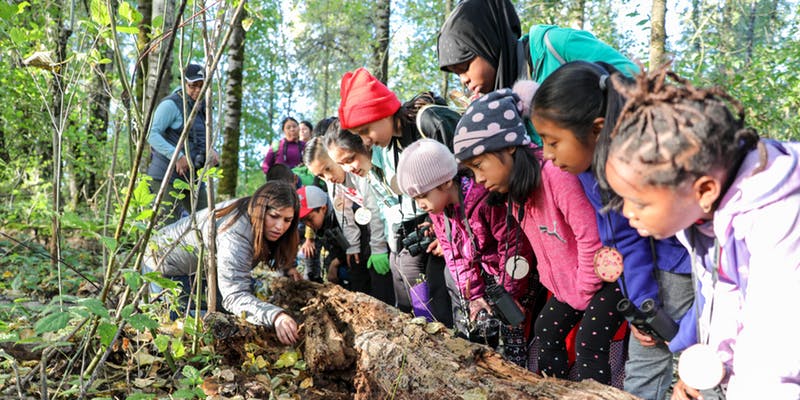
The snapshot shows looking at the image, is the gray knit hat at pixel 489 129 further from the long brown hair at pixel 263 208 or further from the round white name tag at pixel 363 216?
the round white name tag at pixel 363 216

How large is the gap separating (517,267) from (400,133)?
124 cm

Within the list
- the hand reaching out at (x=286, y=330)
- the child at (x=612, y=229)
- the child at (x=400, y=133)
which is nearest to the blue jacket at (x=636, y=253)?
the child at (x=612, y=229)

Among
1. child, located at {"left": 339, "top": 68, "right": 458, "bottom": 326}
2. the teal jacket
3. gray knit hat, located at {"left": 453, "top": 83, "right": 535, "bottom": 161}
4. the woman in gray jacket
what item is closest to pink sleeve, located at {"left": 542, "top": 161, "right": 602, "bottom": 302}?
gray knit hat, located at {"left": 453, "top": 83, "right": 535, "bottom": 161}

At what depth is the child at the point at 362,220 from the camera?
A: 4215mm

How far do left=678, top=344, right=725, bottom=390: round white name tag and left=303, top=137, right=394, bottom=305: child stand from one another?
2.83 m

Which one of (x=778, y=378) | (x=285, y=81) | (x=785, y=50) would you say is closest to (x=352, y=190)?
(x=778, y=378)

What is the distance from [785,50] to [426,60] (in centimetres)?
769

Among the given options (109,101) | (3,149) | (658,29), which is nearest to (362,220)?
(658,29)

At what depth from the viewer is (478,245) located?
3004mm

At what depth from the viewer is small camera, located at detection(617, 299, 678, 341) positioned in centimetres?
198

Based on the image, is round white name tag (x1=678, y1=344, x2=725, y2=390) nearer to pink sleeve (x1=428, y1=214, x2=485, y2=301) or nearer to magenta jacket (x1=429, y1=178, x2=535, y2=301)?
magenta jacket (x1=429, y1=178, x2=535, y2=301)

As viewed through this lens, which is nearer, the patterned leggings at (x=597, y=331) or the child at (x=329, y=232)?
the patterned leggings at (x=597, y=331)

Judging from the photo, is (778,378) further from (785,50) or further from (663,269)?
(785,50)

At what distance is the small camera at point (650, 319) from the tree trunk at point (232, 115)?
6644mm
